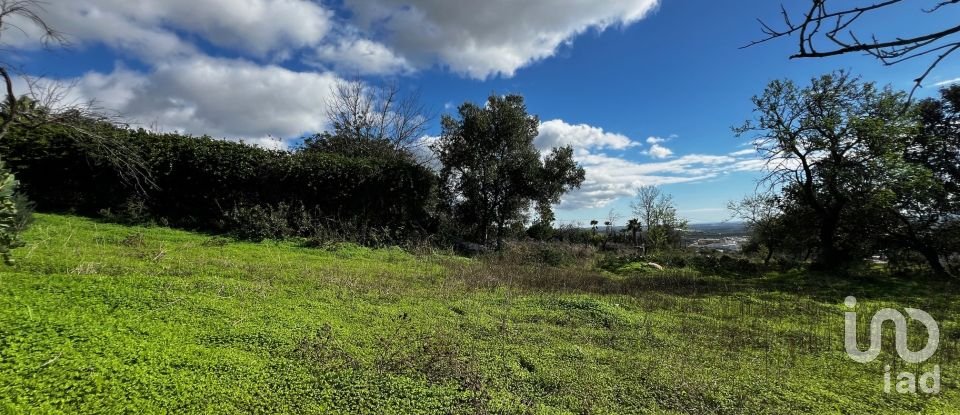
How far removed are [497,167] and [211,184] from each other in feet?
28.8

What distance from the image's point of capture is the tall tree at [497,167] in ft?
49.1

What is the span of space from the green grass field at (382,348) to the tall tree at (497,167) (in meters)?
9.29

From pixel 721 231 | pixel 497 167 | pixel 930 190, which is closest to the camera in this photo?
pixel 930 190

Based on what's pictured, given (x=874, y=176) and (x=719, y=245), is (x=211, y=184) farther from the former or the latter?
(x=719, y=245)

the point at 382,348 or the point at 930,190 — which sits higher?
the point at 930,190

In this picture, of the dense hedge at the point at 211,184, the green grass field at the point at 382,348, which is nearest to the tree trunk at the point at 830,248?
the green grass field at the point at 382,348

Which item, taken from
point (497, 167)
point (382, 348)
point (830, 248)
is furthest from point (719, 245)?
point (382, 348)

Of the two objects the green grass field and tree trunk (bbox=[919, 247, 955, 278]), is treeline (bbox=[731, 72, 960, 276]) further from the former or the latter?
the green grass field

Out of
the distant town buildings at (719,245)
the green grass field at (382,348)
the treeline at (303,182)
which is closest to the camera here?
the green grass field at (382,348)

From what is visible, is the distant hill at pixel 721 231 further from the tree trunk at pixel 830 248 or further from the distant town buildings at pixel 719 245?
the tree trunk at pixel 830 248

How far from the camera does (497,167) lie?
15.1m

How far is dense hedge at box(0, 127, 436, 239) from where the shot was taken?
377 inches

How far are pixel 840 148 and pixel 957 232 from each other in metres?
3.60

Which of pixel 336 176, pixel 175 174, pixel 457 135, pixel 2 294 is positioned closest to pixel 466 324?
pixel 2 294
